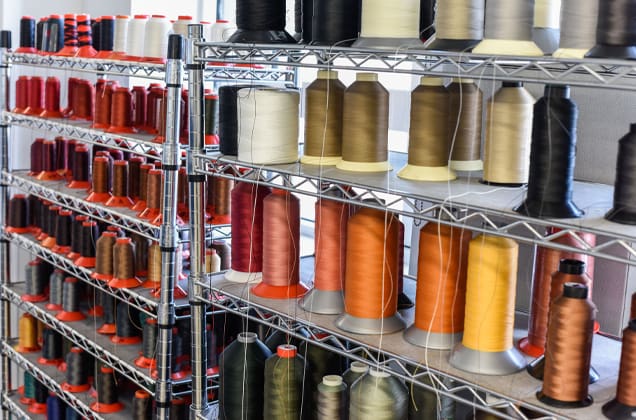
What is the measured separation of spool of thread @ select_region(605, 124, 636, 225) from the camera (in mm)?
1508

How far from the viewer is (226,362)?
7.52ft

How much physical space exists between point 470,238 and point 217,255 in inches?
47.7

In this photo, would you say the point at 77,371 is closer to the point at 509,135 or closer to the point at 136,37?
the point at 136,37

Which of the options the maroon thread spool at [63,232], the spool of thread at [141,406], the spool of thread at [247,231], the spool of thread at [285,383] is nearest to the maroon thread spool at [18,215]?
the maroon thread spool at [63,232]

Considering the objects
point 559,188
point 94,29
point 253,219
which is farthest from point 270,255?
point 94,29

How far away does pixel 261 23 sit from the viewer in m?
2.17

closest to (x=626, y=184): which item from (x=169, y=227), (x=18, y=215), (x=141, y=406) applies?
(x=169, y=227)

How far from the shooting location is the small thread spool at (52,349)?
359 cm

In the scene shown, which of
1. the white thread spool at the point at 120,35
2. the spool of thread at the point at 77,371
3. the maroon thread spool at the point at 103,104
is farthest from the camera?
the spool of thread at the point at 77,371

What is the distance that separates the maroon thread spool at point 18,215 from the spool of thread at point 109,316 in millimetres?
745

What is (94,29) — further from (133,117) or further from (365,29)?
(365,29)

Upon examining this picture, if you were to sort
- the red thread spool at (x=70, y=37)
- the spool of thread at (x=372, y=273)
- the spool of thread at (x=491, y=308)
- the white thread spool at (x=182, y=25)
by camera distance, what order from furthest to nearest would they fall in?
the red thread spool at (x=70, y=37)
the white thread spool at (x=182, y=25)
the spool of thread at (x=372, y=273)
the spool of thread at (x=491, y=308)

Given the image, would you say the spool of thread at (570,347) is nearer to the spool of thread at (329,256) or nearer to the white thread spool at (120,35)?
the spool of thread at (329,256)

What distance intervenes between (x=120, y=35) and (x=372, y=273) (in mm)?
1560
